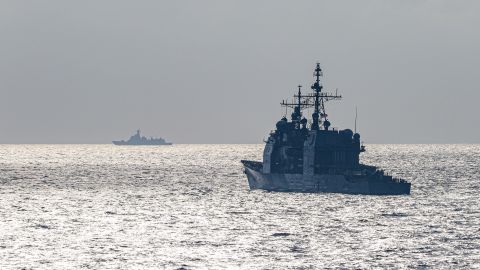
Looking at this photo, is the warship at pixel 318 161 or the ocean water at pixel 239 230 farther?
the warship at pixel 318 161

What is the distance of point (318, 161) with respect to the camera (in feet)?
379

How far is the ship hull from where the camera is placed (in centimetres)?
11131

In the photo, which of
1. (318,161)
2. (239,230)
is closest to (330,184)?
(318,161)

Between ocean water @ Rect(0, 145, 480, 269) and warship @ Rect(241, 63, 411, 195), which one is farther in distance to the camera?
warship @ Rect(241, 63, 411, 195)

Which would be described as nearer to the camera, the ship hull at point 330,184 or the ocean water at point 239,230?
the ocean water at point 239,230

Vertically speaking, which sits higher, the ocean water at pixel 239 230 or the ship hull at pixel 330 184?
the ship hull at pixel 330 184

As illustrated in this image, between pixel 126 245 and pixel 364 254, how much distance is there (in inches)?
663

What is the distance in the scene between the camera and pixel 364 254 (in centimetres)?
6250

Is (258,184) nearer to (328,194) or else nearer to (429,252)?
(328,194)

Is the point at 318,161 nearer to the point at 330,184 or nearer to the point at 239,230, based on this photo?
the point at 330,184

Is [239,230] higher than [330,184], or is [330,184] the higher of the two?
[330,184]

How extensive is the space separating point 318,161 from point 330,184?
3168mm

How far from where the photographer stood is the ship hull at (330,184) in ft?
365

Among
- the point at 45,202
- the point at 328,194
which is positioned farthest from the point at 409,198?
the point at 45,202
